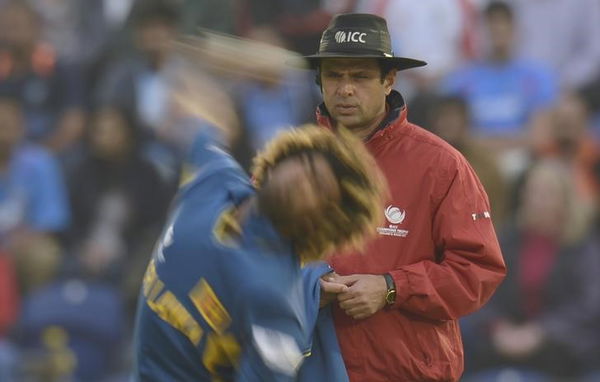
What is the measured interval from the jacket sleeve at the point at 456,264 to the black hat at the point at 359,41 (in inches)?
19.9

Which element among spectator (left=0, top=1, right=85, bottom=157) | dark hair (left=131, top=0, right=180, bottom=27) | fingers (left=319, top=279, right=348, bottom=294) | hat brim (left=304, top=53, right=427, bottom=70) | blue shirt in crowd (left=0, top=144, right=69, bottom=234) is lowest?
blue shirt in crowd (left=0, top=144, right=69, bottom=234)

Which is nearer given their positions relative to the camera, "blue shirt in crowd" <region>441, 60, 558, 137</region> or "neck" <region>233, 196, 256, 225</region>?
"neck" <region>233, 196, 256, 225</region>

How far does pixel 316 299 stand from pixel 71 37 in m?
7.60

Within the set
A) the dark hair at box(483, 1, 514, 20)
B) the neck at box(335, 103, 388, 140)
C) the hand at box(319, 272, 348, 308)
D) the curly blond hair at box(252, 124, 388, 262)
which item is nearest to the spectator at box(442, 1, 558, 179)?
the dark hair at box(483, 1, 514, 20)

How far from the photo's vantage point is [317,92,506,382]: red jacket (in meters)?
5.14

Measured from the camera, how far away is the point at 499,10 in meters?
10.5

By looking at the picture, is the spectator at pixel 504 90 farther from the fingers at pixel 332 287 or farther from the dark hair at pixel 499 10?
the fingers at pixel 332 287

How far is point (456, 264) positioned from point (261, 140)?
4490 mm

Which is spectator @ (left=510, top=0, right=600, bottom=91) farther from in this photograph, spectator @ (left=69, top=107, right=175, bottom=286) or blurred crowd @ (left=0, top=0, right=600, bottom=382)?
spectator @ (left=69, top=107, right=175, bottom=286)

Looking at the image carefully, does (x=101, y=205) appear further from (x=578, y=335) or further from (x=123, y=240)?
(x=578, y=335)

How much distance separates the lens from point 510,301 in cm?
962

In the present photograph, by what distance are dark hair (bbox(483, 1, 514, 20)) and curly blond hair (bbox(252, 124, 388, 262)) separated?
21.4ft

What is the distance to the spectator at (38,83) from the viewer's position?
11.4 m

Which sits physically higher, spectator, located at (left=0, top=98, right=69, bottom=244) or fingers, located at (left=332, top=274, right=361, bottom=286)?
fingers, located at (left=332, top=274, right=361, bottom=286)
